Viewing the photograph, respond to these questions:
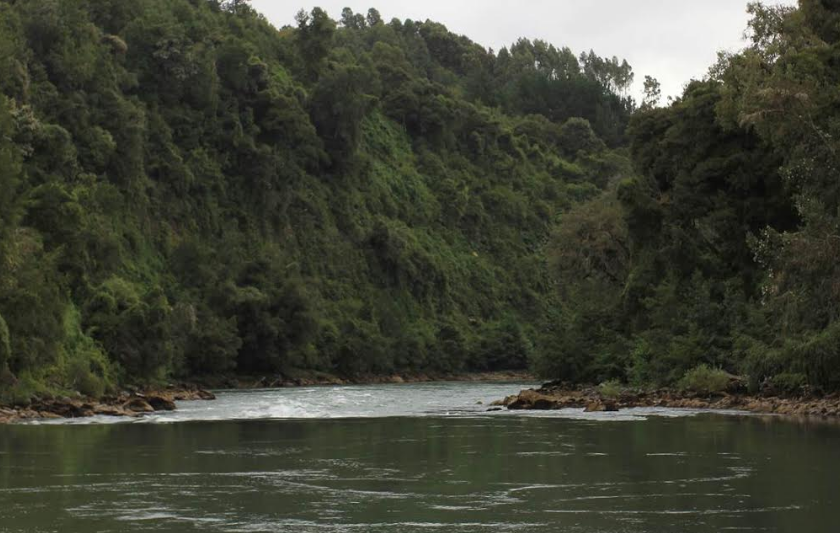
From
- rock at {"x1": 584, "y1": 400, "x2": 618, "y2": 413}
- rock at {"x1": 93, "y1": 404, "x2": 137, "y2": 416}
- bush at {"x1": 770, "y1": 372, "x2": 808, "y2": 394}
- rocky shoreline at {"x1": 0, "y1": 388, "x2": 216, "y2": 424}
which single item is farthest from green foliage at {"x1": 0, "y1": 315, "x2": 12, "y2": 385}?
bush at {"x1": 770, "y1": 372, "x2": 808, "y2": 394}

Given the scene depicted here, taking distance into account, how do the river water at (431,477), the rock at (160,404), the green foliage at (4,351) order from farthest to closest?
the rock at (160,404) < the green foliage at (4,351) < the river water at (431,477)

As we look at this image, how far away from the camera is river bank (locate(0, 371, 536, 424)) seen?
145 ft

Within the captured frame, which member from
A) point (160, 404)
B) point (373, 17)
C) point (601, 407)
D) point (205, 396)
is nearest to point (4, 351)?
point (160, 404)

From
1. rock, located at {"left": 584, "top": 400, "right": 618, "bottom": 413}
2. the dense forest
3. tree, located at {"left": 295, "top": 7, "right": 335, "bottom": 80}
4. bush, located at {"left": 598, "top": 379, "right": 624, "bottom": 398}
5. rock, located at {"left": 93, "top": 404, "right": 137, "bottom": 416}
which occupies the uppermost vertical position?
tree, located at {"left": 295, "top": 7, "right": 335, "bottom": 80}

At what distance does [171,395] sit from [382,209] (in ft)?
194

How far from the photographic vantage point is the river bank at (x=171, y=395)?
4406 cm

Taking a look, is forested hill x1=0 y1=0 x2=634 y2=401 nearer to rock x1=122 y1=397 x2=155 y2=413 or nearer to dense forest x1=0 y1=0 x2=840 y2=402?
dense forest x1=0 y1=0 x2=840 y2=402

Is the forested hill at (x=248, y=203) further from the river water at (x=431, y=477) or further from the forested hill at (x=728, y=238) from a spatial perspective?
the river water at (x=431, y=477)

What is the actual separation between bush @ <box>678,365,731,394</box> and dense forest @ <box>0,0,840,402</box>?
3.74 ft

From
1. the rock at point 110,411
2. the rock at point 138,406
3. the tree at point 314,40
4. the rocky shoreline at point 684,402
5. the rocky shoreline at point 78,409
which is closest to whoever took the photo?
the rocky shoreline at point 684,402

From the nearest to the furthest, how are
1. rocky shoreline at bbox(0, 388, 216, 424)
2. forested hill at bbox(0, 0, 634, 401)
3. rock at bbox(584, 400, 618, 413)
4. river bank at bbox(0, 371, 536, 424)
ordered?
rock at bbox(584, 400, 618, 413)
rocky shoreline at bbox(0, 388, 216, 424)
river bank at bbox(0, 371, 536, 424)
forested hill at bbox(0, 0, 634, 401)

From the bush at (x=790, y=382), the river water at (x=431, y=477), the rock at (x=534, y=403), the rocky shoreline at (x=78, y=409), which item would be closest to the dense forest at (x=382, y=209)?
the bush at (x=790, y=382)

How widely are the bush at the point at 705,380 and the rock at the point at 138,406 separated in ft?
68.4

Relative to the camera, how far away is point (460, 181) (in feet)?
422
